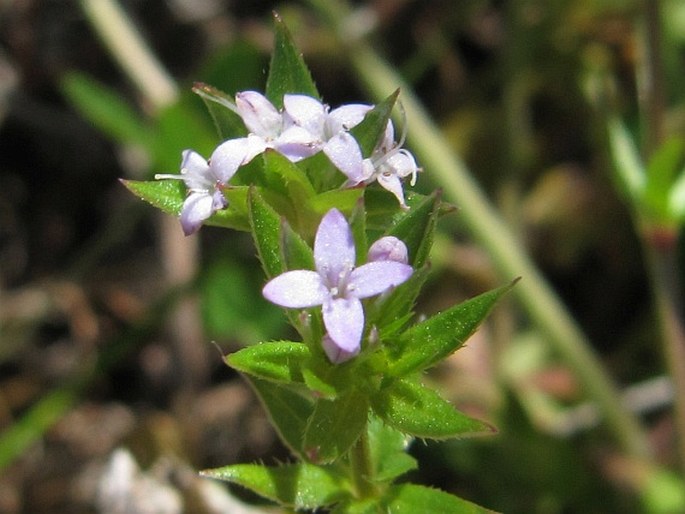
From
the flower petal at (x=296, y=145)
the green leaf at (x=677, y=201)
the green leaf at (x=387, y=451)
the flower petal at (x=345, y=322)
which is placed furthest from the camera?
the green leaf at (x=677, y=201)

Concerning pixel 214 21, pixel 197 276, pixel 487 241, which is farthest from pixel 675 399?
pixel 214 21

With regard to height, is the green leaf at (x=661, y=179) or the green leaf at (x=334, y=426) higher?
the green leaf at (x=334, y=426)

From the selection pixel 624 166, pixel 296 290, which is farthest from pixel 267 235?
pixel 624 166

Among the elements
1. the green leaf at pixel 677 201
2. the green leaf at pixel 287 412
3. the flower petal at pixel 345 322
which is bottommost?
the green leaf at pixel 677 201

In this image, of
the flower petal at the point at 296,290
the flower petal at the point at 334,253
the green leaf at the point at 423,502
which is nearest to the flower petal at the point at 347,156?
the flower petal at the point at 334,253

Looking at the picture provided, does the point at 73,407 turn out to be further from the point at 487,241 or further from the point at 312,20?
the point at 312,20

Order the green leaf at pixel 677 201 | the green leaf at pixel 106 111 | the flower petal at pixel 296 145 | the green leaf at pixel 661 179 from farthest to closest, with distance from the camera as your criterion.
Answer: the green leaf at pixel 106 111 < the green leaf at pixel 677 201 < the green leaf at pixel 661 179 < the flower petal at pixel 296 145

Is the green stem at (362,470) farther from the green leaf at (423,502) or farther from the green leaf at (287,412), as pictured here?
the green leaf at (287,412)

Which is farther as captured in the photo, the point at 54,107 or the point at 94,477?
the point at 54,107
